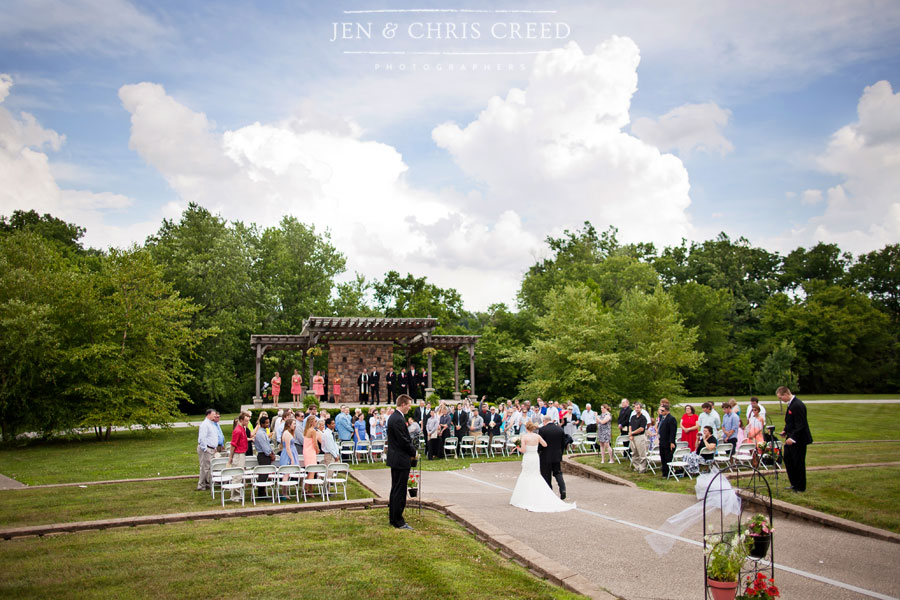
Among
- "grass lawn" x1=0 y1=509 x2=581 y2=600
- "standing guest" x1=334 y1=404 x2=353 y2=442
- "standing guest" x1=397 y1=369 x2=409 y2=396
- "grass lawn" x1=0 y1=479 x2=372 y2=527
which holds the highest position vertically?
"standing guest" x1=397 y1=369 x2=409 y2=396

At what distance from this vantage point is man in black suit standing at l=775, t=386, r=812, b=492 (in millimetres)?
10609

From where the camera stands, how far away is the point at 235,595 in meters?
5.73

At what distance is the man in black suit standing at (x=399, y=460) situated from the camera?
8.39 m

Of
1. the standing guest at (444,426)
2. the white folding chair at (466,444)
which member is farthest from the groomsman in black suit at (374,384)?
the standing guest at (444,426)

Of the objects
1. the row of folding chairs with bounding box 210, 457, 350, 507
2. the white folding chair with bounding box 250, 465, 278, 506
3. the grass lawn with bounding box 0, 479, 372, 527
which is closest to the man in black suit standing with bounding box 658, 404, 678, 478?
the grass lawn with bounding box 0, 479, 372, 527

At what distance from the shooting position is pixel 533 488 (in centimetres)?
1073

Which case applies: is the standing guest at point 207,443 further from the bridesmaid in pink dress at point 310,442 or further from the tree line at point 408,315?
the tree line at point 408,315

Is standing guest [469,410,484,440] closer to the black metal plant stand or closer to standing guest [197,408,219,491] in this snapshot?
the black metal plant stand

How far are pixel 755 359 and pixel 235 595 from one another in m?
55.7

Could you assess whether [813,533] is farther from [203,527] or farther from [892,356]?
[892,356]

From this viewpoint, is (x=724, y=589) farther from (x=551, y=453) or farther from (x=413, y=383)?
(x=413, y=383)

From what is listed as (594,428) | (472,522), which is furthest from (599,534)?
(594,428)

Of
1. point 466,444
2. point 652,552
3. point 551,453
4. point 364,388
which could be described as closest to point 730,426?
point 551,453

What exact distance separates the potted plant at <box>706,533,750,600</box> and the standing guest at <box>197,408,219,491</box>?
9.43 metres
